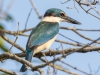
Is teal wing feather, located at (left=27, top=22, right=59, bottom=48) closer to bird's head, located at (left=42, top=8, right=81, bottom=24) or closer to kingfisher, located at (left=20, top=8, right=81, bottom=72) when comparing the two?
kingfisher, located at (left=20, top=8, right=81, bottom=72)

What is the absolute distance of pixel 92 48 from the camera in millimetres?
3502

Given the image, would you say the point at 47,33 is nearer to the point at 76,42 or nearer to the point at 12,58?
the point at 76,42

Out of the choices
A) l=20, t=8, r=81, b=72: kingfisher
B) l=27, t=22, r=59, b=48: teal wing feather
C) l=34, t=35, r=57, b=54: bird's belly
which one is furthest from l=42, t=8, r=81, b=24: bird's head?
l=34, t=35, r=57, b=54: bird's belly

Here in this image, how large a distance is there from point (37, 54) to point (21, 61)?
0.94 metres

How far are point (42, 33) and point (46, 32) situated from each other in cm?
9

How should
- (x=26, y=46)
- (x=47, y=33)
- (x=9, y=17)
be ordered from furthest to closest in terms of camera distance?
(x=47, y=33), (x=26, y=46), (x=9, y=17)

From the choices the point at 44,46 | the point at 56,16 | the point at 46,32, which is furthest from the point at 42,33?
the point at 56,16

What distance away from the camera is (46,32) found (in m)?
4.89

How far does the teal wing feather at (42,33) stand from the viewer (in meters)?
4.48

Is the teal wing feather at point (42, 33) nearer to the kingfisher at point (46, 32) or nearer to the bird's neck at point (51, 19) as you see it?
the kingfisher at point (46, 32)

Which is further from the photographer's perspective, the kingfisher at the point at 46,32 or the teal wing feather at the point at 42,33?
the teal wing feather at the point at 42,33

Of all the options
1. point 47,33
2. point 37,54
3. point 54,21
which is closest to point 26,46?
point 37,54

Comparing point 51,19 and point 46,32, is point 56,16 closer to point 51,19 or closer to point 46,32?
point 51,19

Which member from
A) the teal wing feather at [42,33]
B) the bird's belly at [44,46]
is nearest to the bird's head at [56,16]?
the teal wing feather at [42,33]
